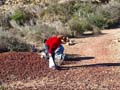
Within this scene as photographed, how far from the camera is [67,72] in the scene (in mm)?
14359

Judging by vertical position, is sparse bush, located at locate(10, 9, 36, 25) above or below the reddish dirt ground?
below

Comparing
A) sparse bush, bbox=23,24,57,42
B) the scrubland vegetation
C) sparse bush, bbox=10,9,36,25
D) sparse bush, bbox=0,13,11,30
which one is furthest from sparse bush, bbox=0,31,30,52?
sparse bush, bbox=10,9,36,25

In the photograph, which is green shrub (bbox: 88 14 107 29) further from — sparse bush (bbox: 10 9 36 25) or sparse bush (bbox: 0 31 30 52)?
sparse bush (bbox: 0 31 30 52)

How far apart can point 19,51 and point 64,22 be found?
27.6 ft

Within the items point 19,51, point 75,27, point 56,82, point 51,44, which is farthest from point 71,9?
point 56,82

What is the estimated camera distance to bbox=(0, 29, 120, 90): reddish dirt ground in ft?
41.7

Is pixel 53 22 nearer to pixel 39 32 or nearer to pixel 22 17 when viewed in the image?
pixel 22 17

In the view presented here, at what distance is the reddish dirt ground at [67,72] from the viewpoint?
12695 mm

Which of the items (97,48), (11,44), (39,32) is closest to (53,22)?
(39,32)

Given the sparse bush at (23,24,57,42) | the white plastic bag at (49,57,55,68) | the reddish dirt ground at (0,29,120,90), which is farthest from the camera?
the sparse bush at (23,24,57,42)

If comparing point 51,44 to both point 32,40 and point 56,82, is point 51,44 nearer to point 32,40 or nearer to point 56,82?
point 56,82

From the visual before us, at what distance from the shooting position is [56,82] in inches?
518

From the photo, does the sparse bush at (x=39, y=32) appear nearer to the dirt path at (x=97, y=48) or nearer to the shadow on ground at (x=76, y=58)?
the dirt path at (x=97, y=48)

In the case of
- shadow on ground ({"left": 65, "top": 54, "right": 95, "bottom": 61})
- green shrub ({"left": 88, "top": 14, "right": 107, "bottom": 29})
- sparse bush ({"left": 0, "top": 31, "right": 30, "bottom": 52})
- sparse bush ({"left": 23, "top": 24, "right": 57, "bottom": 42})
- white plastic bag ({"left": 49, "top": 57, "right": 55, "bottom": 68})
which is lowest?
green shrub ({"left": 88, "top": 14, "right": 107, "bottom": 29})
